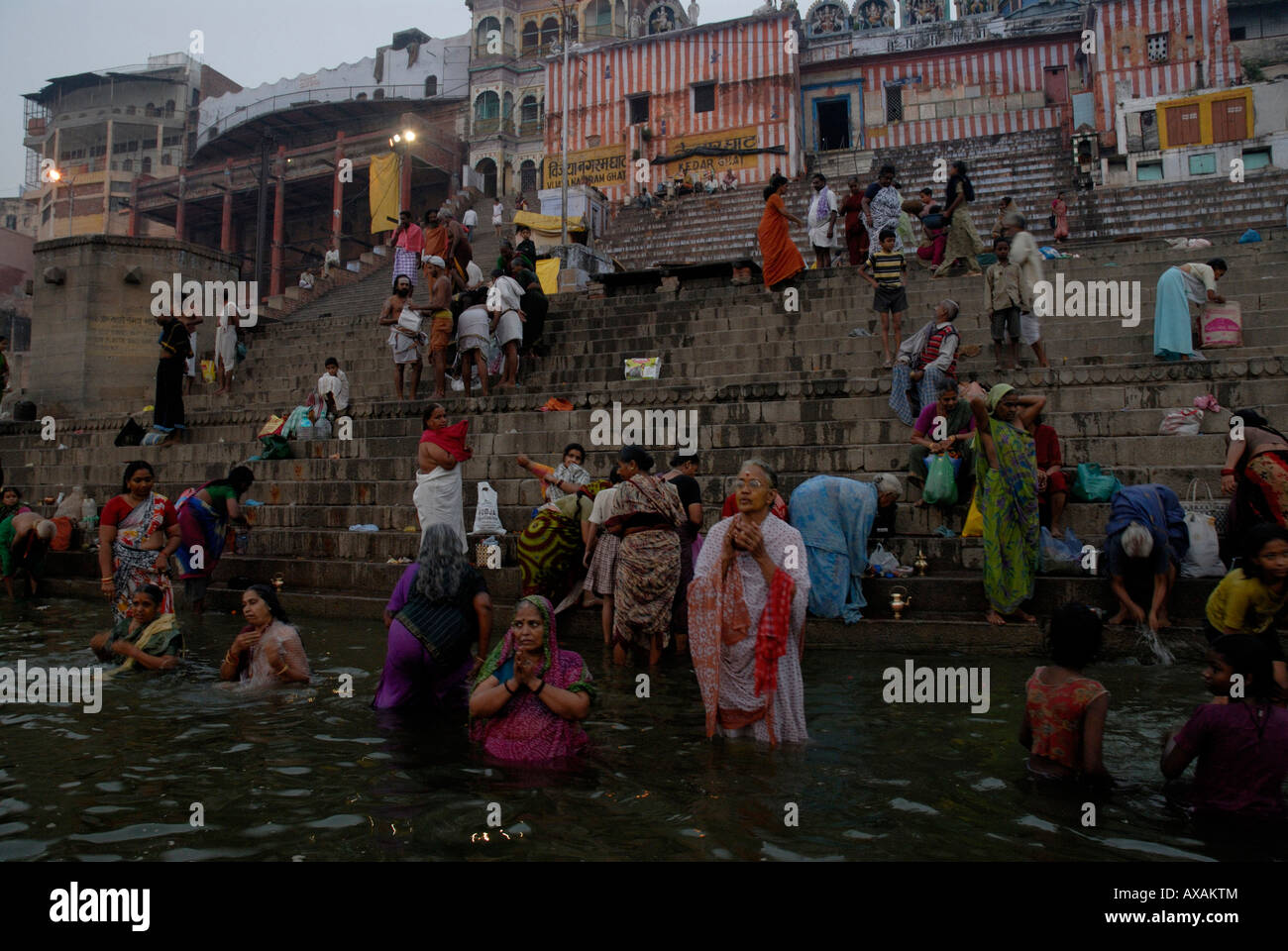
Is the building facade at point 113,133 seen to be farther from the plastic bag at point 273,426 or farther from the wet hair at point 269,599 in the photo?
the wet hair at point 269,599

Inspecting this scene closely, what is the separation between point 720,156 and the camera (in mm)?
26703

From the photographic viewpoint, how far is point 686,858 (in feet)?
9.17

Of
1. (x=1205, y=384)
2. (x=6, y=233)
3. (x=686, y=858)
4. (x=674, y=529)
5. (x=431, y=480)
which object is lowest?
(x=686, y=858)

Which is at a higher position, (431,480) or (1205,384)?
(1205,384)

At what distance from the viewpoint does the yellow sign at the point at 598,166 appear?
1110 inches

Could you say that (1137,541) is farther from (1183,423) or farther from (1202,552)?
(1183,423)

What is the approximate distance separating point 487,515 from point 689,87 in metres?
23.6

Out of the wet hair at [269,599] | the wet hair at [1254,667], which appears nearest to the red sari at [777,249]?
the wet hair at [269,599]

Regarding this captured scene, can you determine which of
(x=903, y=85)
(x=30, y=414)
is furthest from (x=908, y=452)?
(x=903, y=85)

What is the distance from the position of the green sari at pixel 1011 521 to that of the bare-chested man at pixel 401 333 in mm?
7092

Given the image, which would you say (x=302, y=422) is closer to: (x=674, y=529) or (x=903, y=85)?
(x=674, y=529)

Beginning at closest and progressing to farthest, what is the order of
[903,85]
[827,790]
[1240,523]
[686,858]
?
1. [686,858]
2. [827,790]
3. [1240,523]
4. [903,85]

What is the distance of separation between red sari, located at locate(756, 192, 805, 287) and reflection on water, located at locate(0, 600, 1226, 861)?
741cm
